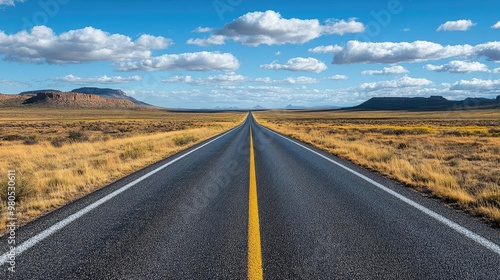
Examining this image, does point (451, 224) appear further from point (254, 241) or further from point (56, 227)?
point (56, 227)

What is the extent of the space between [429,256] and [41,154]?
18759 mm

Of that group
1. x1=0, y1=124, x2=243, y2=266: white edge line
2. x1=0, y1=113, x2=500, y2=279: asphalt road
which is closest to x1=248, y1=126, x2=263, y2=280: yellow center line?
x1=0, y1=113, x2=500, y2=279: asphalt road

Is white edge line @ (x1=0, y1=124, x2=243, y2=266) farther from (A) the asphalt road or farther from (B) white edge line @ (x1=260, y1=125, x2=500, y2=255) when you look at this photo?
(B) white edge line @ (x1=260, y1=125, x2=500, y2=255)

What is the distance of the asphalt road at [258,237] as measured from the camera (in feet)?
12.0

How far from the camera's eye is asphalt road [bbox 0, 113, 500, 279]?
3.65 metres

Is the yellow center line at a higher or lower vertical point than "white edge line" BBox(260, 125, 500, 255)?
higher

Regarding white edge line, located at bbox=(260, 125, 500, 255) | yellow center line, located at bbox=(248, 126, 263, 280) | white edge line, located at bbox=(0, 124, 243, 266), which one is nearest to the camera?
yellow center line, located at bbox=(248, 126, 263, 280)

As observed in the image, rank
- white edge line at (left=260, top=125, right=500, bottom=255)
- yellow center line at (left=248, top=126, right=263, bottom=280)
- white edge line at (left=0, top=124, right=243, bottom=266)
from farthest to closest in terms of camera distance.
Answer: white edge line at (left=260, top=125, right=500, bottom=255) → white edge line at (left=0, top=124, right=243, bottom=266) → yellow center line at (left=248, top=126, right=263, bottom=280)

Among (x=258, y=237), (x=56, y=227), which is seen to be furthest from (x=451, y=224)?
(x=56, y=227)

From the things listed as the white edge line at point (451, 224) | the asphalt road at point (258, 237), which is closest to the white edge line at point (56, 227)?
the asphalt road at point (258, 237)

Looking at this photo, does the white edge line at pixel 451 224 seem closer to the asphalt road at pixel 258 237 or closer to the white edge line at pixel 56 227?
the asphalt road at pixel 258 237

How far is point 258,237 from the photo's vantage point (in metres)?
4.59

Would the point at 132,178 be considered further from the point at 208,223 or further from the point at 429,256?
the point at 429,256

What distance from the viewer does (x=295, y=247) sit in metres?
4.24
